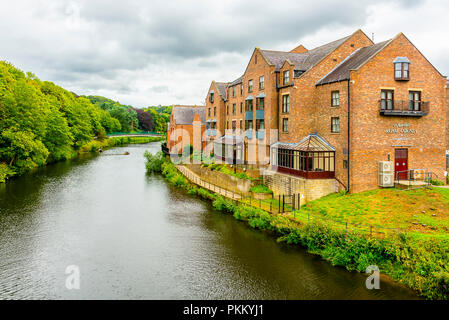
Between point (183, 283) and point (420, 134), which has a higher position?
point (420, 134)

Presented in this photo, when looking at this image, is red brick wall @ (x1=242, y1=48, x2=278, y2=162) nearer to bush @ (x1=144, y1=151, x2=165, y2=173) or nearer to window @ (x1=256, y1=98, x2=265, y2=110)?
window @ (x1=256, y1=98, x2=265, y2=110)

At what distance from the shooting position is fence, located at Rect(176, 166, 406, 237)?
56.8ft

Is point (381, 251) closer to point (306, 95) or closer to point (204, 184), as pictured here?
point (306, 95)

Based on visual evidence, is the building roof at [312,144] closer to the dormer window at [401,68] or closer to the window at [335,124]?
the window at [335,124]

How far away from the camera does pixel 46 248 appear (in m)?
18.8

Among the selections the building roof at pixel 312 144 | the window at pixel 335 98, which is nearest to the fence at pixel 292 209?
the building roof at pixel 312 144

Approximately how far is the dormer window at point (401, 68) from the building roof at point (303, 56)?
511 cm

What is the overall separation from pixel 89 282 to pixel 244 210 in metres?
12.1

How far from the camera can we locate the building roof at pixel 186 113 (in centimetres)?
5781

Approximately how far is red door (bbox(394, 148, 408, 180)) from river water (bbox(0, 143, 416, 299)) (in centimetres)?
1037
